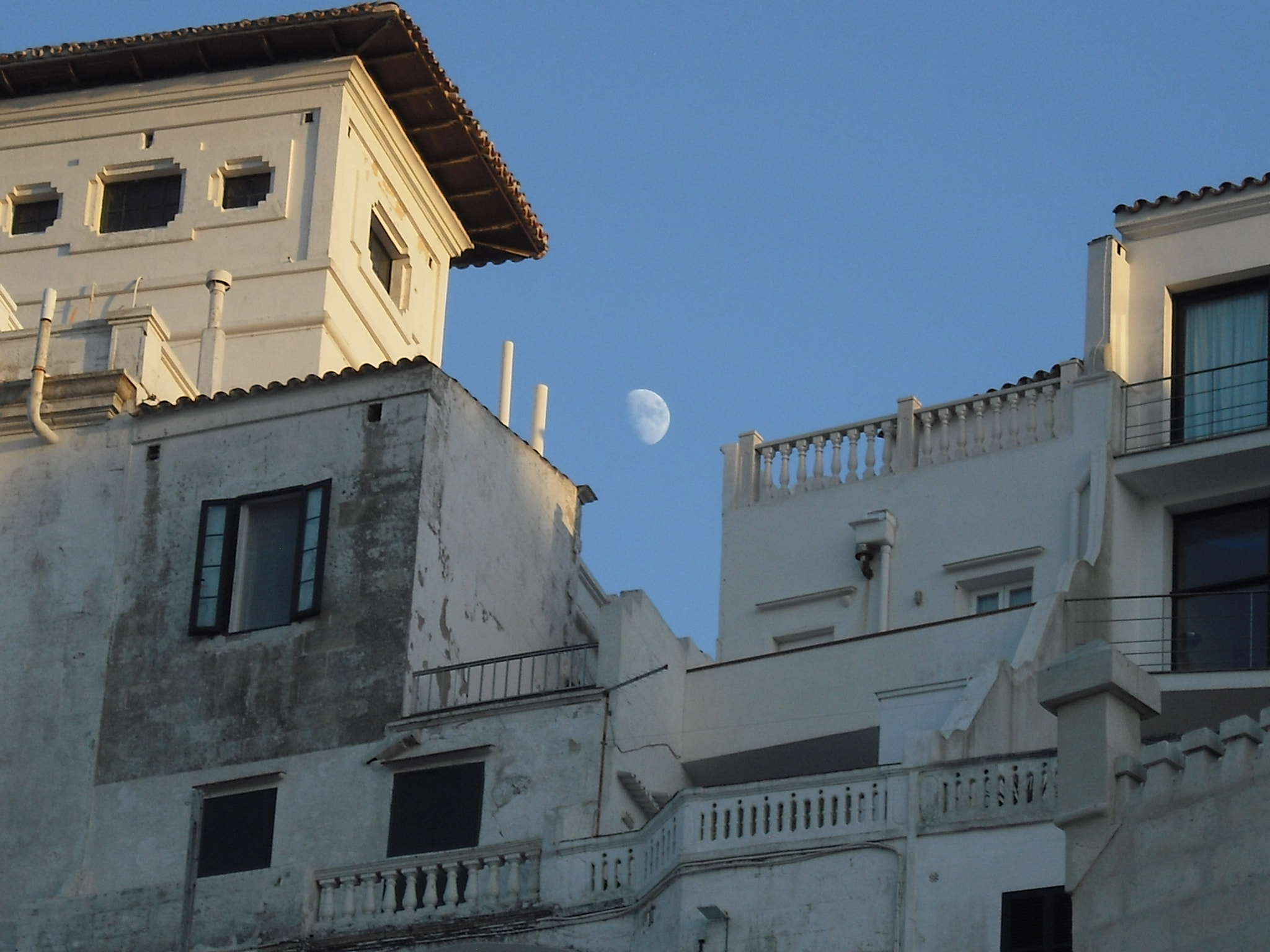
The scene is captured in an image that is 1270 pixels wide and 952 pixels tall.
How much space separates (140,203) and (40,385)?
7.66 meters

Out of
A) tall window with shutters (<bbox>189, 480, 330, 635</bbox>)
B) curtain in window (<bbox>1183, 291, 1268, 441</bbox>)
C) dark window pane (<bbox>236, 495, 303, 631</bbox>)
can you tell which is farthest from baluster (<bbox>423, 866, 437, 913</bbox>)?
curtain in window (<bbox>1183, 291, 1268, 441</bbox>)

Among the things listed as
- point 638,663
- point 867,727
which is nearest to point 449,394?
point 638,663

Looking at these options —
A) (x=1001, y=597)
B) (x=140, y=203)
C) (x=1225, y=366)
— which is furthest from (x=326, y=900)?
(x=140, y=203)

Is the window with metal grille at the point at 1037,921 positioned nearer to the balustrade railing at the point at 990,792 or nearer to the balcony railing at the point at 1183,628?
the balustrade railing at the point at 990,792

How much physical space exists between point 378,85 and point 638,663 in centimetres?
1396

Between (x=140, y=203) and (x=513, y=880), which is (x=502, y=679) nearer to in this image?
(x=513, y=880)

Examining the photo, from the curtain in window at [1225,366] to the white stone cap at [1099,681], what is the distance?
9898 millimetres

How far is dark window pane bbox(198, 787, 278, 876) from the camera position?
98.5ft

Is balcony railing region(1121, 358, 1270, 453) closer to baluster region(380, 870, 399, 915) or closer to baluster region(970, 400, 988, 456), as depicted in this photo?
baluster region(970, 400, 988, 456)

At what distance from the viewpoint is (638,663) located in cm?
3006

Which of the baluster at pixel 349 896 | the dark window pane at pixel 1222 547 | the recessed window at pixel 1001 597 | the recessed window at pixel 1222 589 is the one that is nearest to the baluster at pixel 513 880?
the baluster at pixel 349 896

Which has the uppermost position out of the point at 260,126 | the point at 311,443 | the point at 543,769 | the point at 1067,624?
the point at 260,126

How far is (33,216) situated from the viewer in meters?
41.0

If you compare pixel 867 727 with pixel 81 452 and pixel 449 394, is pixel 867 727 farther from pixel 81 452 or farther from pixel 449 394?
pixel 81 452
